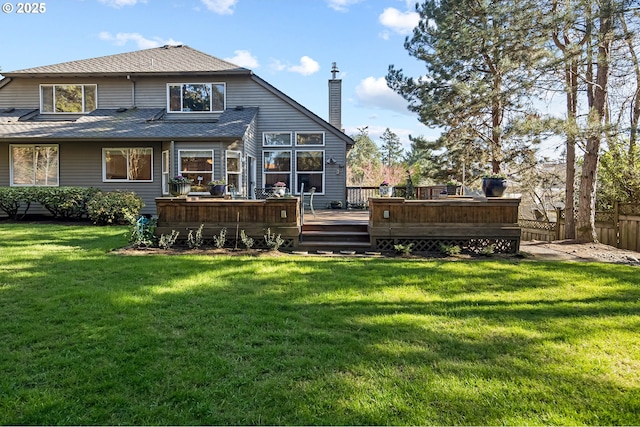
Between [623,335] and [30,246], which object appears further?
[30,246]

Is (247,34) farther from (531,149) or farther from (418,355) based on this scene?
(418,355)

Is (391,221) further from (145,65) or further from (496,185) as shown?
(145,65)

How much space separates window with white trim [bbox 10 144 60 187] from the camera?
41.4 ft

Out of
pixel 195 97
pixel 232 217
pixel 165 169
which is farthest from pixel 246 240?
pixel 195 97

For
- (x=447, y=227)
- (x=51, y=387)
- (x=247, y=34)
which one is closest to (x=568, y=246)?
(x=447, y=227)

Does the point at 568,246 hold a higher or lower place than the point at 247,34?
lower

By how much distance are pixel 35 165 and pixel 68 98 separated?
2855 mm

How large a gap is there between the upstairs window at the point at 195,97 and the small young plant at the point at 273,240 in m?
8.42

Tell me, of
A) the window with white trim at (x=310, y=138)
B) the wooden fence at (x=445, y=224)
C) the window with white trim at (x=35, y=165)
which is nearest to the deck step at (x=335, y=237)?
the wooden fence at (x=445, y=224)

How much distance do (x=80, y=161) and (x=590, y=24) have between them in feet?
46.8

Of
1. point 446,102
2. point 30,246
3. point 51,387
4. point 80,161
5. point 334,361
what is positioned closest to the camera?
point 51,387

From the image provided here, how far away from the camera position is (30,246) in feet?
22.6

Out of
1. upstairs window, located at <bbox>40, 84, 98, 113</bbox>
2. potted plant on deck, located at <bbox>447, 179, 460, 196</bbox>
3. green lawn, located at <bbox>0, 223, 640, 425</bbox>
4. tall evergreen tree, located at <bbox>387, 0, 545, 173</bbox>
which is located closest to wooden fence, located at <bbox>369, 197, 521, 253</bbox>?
green lawn, located at <bbox>0, 223, 640, 425</bbox>

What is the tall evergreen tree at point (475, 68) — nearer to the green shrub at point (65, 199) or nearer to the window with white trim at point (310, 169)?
the window with white trim at point (310, 169)
